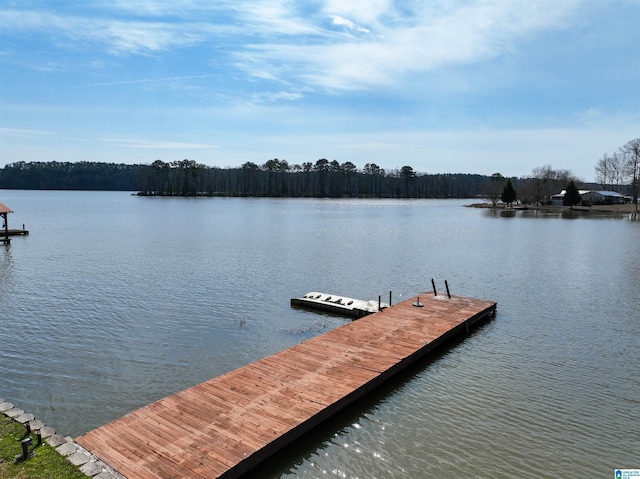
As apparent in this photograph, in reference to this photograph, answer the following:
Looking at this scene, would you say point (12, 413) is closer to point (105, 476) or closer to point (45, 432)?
point (45, 432)

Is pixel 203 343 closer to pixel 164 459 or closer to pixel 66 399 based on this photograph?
pixel 66 399

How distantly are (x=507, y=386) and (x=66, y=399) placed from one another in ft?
38.9

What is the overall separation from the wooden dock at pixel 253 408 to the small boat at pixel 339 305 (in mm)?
3457

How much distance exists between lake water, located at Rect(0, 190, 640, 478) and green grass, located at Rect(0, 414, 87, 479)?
237cm

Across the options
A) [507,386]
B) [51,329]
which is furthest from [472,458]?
[51,329]

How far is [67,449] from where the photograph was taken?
7.44m

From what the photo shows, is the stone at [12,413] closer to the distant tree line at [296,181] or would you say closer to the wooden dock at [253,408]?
the wooden dock at [253,408]

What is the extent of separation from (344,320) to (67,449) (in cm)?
1217

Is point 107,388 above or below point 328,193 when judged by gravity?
below

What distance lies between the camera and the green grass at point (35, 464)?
669cm

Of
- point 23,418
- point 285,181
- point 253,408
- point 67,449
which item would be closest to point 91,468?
point 67,449

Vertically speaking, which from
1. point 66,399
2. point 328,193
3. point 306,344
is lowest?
point 66,399

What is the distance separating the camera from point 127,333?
1589 centimetres

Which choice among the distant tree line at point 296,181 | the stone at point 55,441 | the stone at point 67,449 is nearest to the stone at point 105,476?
the stone at point 67,449
